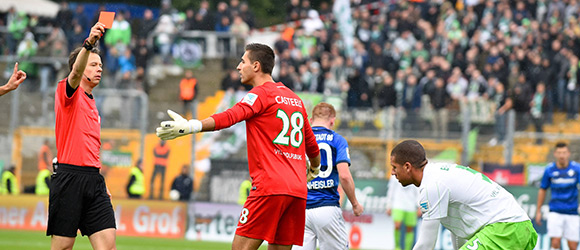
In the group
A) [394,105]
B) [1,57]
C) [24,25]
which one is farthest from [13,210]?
[394,105]

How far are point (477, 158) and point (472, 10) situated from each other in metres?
7.03

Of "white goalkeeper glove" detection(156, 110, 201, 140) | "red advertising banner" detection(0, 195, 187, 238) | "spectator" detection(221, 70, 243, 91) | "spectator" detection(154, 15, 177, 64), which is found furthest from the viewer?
"spectator" detection(154, 15, 177, 64)

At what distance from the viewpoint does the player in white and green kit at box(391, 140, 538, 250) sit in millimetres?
6555

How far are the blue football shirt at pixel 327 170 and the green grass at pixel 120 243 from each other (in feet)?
22.7

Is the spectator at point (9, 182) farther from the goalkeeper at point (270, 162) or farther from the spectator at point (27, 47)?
the goalkeeper at point (270, 162)

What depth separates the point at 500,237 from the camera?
6637 mm

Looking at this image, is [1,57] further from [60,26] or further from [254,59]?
[254,59]

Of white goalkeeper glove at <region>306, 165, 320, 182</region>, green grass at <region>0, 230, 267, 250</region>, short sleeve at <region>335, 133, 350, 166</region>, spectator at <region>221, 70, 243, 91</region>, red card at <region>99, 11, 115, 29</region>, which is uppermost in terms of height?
spectator at <region>221, 70, 243, 91</region>

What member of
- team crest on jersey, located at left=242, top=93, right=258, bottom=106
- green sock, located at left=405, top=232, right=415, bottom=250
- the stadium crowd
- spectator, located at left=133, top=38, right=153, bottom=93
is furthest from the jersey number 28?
spectator, located at left=133, top=38, right=153, bottom=93

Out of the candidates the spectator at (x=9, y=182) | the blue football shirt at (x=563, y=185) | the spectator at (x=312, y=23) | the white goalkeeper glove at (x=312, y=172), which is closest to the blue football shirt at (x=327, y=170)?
the white goalkeeper glove at (x=312, y=172)

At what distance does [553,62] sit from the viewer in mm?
21641

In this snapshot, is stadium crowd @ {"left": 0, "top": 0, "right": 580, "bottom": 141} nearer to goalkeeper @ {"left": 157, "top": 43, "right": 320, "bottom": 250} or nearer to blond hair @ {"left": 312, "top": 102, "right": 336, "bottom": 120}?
blond hair @ {"left": 312, "top": 102, "right": 336, "bottom": 120}

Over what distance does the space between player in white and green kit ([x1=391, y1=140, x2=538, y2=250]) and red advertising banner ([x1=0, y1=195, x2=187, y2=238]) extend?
41.0ft

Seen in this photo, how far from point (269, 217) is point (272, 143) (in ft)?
1.96
